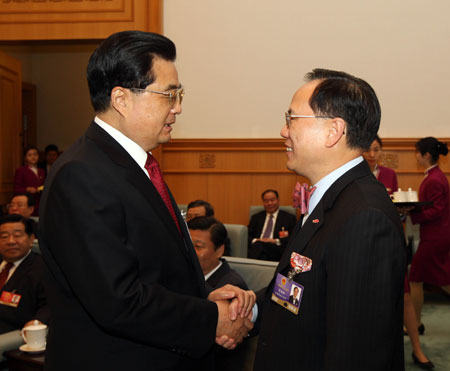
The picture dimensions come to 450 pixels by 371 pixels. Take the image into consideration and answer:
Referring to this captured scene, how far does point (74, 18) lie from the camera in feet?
21.7

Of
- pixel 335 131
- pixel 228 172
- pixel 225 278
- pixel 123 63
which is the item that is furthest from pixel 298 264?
pixel 228 172

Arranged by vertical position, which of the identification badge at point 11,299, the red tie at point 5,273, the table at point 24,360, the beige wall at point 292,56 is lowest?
the table at point 24,360

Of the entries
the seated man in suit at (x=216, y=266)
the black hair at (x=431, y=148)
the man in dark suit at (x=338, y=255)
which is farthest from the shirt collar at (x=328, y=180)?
the black hair at (x=431, y=148)

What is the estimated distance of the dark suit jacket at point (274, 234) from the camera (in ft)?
18.1

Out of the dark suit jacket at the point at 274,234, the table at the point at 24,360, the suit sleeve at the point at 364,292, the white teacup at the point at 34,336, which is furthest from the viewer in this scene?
the dark suit jacket at the point at 274,234

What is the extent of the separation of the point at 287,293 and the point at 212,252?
174 centimetres

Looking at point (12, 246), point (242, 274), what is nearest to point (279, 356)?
point (242, 274)

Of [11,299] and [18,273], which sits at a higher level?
[18,273]

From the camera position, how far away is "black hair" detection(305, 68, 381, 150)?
1.46m

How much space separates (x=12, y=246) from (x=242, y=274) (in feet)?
5.17

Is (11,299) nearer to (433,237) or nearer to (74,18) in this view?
(433,237)

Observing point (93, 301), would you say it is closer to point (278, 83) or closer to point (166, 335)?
point (166, 335)

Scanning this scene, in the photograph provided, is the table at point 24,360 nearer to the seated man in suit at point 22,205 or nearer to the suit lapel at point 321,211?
the suit lapel at point 321,211

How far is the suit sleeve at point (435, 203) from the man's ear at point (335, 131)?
10.7 ft
